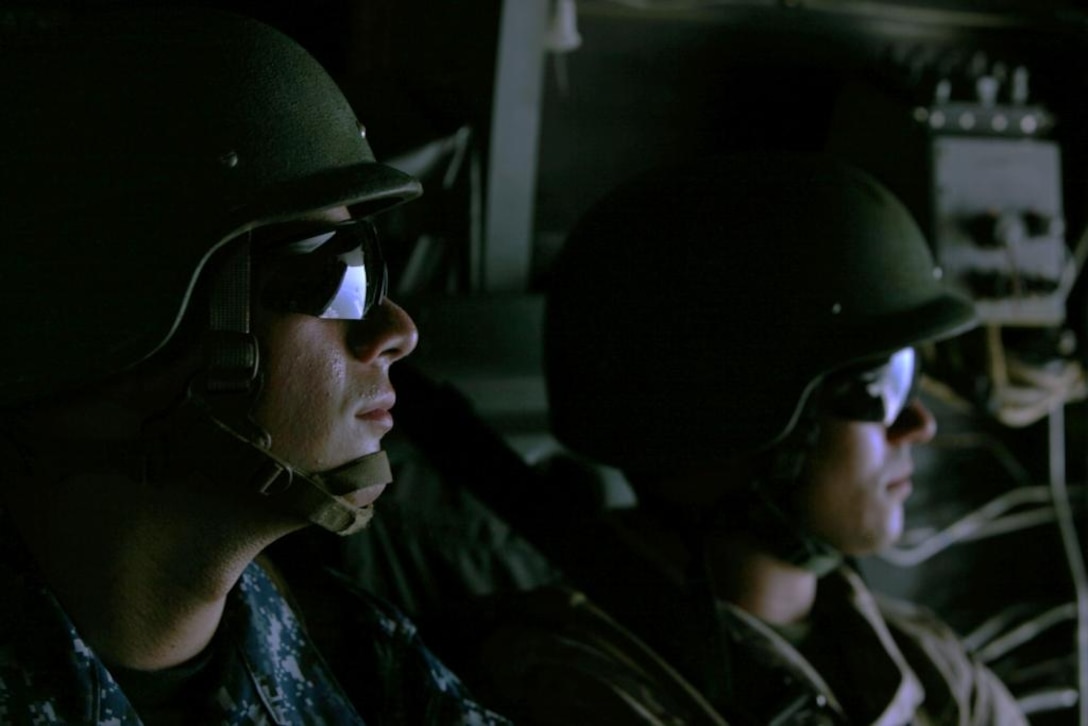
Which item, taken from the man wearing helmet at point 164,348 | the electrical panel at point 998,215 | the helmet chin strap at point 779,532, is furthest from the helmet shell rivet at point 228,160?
the electrical panel at point 998,215

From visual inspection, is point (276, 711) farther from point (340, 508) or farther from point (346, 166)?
point (346, 166)

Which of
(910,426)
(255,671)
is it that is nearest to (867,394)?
(910,426)

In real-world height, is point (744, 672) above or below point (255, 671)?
below

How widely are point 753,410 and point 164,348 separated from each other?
2.90 feet

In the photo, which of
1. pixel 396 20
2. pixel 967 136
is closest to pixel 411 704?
pixel 396 20

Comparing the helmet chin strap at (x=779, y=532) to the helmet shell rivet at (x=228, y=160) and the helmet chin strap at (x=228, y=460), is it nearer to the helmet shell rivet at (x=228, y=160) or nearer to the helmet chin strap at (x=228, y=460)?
the helmet chin strap at (x=228, y=460)

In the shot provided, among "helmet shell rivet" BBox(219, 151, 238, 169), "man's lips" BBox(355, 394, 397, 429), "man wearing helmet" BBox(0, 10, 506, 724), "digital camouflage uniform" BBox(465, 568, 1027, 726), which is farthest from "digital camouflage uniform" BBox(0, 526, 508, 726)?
"helmet shell rivet" BBox(219, 151, 238, 169)

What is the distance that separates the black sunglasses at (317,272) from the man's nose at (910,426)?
91 centimetres

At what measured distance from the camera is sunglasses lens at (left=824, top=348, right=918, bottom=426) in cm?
161

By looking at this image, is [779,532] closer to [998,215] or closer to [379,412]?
[379,412]

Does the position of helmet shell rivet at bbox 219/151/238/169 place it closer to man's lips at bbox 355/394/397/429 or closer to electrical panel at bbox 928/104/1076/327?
man's lips at bbox 355/394/397/429

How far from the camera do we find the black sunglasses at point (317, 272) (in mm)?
1094

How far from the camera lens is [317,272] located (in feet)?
3.63

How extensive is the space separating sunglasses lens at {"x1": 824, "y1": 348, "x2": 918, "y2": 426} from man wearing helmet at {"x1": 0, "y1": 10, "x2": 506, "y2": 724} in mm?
755
